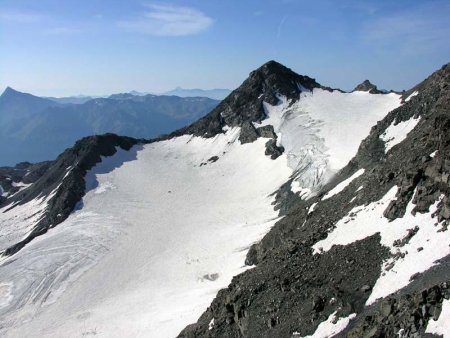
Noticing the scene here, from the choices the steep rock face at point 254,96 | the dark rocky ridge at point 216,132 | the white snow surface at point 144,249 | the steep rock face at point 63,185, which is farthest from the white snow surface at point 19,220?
the steep rock face at point 254,96

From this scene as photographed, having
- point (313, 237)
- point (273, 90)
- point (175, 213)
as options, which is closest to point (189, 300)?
point (313, 237)

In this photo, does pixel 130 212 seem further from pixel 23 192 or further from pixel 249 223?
pixel 23 192

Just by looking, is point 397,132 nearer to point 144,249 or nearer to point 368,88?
point 144,249

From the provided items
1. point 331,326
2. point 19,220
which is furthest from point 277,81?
point 331,326

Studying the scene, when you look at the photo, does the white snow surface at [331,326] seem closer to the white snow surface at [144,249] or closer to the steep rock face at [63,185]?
the white snow surface at [144,249]

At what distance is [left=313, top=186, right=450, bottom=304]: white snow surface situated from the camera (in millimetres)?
24578

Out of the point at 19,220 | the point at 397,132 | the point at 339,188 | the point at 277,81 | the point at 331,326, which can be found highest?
the point at 277,81

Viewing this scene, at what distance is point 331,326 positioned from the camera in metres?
24.8

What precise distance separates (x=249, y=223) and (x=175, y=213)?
17342 millimetres

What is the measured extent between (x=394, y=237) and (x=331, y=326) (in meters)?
7.52

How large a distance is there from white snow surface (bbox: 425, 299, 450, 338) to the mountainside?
0.37 feet

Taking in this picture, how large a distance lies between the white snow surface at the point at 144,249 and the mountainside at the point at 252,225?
Result: 0.28 metres

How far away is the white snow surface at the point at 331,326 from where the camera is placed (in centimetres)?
2423

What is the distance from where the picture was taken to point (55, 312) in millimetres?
52875
